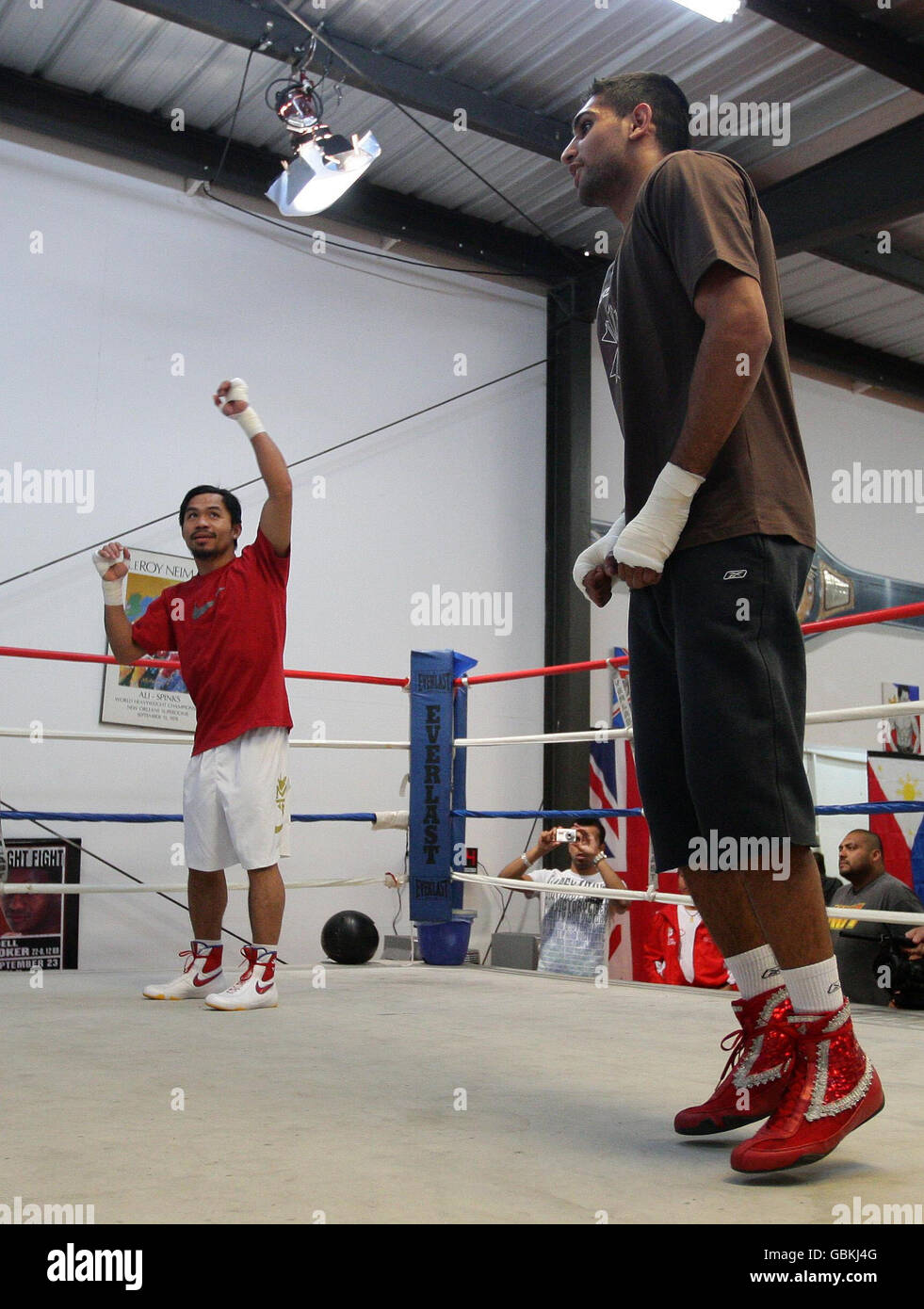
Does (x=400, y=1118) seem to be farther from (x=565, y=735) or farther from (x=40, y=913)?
(x=40, y=913)

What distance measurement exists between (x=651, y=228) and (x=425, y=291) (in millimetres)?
4589

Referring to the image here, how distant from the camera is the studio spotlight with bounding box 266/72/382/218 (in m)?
4.16

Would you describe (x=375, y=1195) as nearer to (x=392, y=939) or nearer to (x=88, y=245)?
(x=392, y=939)

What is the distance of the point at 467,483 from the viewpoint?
220 inches

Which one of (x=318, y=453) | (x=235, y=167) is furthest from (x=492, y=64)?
(x=318, y=453)

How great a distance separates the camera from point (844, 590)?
675 centimetres

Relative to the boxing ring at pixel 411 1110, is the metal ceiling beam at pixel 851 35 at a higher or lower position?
higher

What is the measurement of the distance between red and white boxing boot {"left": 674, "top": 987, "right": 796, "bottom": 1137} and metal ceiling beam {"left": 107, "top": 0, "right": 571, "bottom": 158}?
13.2ft

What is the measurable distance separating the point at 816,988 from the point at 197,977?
1.53m

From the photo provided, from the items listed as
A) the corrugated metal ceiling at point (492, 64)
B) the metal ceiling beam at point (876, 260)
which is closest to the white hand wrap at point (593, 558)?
the corrugated metal ceiling at point (492, 64)

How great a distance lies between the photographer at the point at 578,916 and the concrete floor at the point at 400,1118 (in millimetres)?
1476

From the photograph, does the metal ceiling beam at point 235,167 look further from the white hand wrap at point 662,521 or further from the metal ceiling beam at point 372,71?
the white hand wrap at point 662,521

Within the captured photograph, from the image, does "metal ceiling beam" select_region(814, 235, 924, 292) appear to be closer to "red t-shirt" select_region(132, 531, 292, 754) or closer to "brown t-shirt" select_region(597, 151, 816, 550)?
"red t-shirt" select_region(132, 531, 292, 754)

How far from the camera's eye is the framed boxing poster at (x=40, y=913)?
13.5 feet
